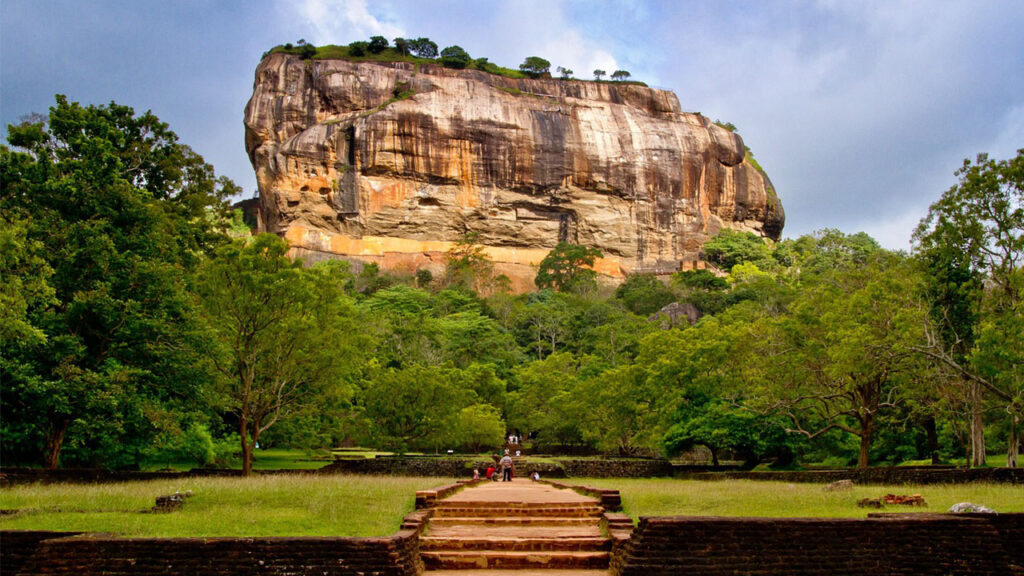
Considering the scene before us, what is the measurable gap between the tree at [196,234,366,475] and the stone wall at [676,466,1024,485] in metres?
11.9

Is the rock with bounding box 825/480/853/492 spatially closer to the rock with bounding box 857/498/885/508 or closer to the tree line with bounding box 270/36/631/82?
the rock with bounding box 857/498/885/508

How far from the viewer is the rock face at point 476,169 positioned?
7250cm

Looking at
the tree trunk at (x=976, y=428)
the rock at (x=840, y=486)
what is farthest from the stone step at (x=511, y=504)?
the tree trunk at (x=976, y=428)

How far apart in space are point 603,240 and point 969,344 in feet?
195

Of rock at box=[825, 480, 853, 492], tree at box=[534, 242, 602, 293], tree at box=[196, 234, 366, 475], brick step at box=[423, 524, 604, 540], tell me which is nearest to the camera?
brick step at box=[423, 524, 604, 540]

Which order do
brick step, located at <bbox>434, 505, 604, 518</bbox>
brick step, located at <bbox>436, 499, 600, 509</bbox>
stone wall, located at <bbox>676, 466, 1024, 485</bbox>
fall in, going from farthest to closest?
stone wall, located at <bbox>676, 466, 1024, 485</bbox>
brick step, located at <bbox>436, 499, 600, 509</bbox>
brick step, located at <bbox>434, 505, 604, 518</bbox>

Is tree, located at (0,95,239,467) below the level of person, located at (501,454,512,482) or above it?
above

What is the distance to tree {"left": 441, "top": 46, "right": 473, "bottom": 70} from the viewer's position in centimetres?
8381

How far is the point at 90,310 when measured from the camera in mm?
17906

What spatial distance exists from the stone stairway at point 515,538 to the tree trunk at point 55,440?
10368mm

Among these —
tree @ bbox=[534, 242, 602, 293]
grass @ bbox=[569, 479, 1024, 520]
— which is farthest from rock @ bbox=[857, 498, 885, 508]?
tree @ bbox=[534, 242, 602, 293]

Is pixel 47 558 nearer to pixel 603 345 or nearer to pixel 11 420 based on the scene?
pixel 11 420

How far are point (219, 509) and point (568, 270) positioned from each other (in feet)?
201

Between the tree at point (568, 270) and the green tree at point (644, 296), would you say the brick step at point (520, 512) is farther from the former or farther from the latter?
the tree at point (568, 270)
